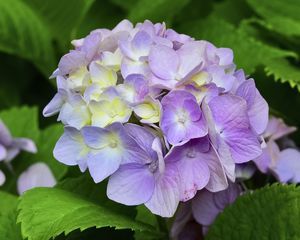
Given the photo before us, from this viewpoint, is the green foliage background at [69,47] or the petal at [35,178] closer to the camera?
the green foliage background at [69,47]

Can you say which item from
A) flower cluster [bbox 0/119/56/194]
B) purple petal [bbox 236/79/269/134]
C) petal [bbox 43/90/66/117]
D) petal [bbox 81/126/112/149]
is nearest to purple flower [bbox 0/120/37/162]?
flower cluster [bbox 0/119/56/194]

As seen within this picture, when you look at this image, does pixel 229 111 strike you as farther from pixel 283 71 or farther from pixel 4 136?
pixel 4 136

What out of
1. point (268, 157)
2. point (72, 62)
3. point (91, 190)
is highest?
point (72, 62)

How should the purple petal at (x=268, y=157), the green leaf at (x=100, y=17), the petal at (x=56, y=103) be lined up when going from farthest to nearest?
the green leaf at (x=100, y=17), the purple petal at (x=268, y=157), the petal at (x=56, y=103)

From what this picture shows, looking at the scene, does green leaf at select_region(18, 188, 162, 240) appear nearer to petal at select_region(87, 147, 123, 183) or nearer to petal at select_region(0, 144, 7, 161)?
→ petal at select_region(87, 147, 123, 183)

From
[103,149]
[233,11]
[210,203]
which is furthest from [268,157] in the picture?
[233,11]

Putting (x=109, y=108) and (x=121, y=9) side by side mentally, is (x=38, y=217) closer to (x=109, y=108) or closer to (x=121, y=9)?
(x=109, y=108)

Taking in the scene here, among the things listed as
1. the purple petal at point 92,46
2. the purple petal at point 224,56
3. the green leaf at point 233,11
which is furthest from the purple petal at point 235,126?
the green leaf at point 233,11

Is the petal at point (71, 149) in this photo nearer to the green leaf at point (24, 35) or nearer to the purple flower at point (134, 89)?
the purple flower at point (134, 89)
